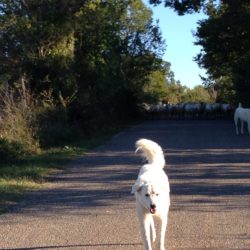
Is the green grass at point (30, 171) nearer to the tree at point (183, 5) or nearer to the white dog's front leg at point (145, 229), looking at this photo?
the white dog's front leg at point (145, 229)

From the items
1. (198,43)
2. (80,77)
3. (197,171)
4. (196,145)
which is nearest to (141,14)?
(198,43)

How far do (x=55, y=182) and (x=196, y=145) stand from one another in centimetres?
1024

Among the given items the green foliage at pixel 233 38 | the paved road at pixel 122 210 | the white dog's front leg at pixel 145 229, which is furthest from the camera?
the green foliage at pixel 233 38

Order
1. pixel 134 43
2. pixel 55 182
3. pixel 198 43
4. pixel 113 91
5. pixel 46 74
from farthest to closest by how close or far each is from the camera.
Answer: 1. pixel 134 43
2. pixel 198 43
3. pixel 113 91
4. pixel 46 74
5. pixel 55 182

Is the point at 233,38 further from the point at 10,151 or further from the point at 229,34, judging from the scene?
the point at 10,151

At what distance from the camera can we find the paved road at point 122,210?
28.5ft

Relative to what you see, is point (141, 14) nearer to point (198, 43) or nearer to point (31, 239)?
point (198, 43)

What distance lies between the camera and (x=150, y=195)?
7633 millimetres

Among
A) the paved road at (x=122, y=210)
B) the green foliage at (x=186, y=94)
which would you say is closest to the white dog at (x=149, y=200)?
the paved road at (x=122, y=210)

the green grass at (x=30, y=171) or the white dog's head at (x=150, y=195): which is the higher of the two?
the white dog's head at (x=150, y=195)

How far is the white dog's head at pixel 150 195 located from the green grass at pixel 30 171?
13.7 ft

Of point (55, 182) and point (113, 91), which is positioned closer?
point (55, 182)

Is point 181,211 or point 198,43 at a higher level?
point 198,43

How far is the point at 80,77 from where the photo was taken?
34000 mm
